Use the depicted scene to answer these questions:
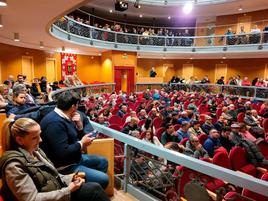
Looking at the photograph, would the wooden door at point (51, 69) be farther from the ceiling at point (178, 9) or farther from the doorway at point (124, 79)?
the ceiling at point (178, 9)

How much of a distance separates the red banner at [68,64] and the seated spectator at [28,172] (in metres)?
15.5

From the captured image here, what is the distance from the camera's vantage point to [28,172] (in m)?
1.53

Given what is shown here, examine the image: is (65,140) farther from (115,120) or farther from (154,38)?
(154,38)

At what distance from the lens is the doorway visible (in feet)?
55.3

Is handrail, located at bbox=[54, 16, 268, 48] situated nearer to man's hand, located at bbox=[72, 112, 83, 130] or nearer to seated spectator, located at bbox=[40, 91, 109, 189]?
man's hand, located at bbox=[72, 112, 83, 130]

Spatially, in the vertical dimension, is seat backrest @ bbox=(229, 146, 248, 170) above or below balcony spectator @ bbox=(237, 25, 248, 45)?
below

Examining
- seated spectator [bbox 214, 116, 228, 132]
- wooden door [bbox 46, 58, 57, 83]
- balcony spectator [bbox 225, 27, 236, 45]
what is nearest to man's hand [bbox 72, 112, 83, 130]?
seated spectator [bbox 214, 116, 228, 132]

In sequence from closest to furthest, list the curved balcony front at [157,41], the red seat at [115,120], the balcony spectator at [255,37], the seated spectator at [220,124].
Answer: the seated spectator at [220,124] → the red seat at [115,120] → the curved balcony front at [157,41] → the balcony spectator at [255,37]

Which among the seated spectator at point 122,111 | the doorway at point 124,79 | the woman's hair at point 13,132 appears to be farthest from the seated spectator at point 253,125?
the doorway at point 124,79

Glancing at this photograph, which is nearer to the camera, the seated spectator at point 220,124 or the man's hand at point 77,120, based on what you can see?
the man's hand at point 77,120

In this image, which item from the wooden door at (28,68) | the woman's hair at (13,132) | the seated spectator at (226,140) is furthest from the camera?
the wooden door at (28,68)

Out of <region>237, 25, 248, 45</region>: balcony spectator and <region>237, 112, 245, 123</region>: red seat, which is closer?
<region>237, 112, 245, 123</region>: red seat

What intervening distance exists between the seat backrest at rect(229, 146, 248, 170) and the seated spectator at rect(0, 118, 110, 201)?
3.06 m

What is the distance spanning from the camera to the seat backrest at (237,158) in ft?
13.4
